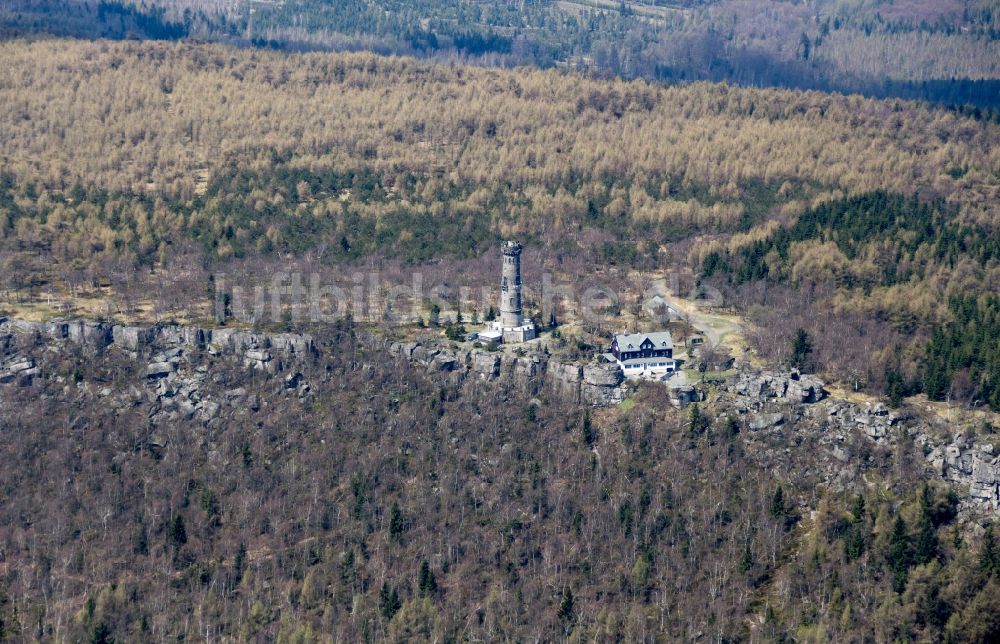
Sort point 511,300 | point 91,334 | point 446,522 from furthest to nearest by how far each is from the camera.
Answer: point 91,334, point 511,300, point 446,522

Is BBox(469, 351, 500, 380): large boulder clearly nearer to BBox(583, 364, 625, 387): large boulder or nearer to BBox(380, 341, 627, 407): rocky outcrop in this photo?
BBox(380, 341, 627, 407): rocky outcrop

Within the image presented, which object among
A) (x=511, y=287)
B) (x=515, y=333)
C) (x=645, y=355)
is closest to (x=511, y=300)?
(x=511, y=287)

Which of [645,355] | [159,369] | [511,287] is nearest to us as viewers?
[645,355]

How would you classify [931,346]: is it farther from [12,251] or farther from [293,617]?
[12,251]

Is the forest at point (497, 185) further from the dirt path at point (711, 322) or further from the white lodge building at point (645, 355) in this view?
the white lodge building at point (645, 355)

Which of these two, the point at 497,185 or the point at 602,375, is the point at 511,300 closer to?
the point at 602,375

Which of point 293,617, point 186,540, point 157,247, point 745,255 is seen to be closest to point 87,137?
point 157,247

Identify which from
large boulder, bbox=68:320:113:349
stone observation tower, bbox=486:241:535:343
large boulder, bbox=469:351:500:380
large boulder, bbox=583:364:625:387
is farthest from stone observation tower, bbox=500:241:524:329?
large boulder, bbox=68:320:113:349

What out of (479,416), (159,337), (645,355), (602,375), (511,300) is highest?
(511,300)
